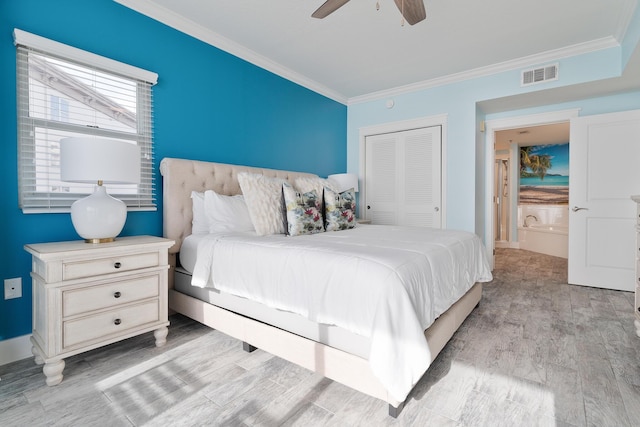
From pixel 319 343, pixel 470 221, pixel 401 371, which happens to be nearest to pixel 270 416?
pixel 319 343

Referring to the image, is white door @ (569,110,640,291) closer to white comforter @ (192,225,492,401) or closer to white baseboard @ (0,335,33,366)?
white comforter @ (192,225,492,401)

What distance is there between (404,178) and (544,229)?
4.01m

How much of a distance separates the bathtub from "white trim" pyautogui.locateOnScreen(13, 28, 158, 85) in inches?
278

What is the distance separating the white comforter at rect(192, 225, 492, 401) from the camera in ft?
4.30

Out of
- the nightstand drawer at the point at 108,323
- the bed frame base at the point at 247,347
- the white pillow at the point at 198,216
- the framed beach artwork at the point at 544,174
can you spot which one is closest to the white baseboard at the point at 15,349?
the nightstand drawer at the point at 108,323

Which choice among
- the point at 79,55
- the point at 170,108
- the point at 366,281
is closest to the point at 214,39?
the point at 170,108

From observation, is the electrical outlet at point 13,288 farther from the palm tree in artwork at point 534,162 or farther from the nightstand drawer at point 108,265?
the palm tree in artwork at point 534,162

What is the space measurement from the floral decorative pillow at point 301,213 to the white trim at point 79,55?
145 centimetres

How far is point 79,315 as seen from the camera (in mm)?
1769

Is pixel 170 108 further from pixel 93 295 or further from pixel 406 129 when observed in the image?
pixel 406 129

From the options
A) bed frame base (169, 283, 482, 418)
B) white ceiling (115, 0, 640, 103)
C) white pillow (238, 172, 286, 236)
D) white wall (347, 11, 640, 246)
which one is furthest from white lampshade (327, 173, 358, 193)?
bed frame base (169, 283, 482, 418)

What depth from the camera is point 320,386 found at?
5.46 ft

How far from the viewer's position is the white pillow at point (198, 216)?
2650 millimetres

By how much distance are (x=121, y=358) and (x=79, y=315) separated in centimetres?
41
